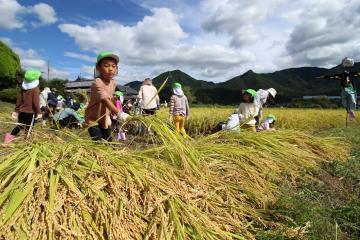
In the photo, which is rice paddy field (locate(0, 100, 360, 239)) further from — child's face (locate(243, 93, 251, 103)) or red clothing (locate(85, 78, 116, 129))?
child's face (locate(243, 93, 251, 103))

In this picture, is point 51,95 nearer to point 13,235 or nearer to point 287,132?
Answer: point 287,132

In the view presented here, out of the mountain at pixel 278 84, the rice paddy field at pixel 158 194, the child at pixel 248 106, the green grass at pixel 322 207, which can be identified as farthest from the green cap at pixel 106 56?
the mountain at pixel 278 84

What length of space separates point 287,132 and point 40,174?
387 centimetres

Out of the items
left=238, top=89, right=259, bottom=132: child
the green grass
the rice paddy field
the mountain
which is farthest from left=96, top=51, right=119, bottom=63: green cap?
the mountain

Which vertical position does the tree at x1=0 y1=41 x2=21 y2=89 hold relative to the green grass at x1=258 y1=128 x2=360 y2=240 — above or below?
above

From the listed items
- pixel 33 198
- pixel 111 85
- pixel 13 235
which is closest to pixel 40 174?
pixel 33 198

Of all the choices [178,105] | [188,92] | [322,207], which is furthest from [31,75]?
[188,92]

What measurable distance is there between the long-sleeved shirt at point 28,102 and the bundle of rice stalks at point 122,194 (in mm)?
3235

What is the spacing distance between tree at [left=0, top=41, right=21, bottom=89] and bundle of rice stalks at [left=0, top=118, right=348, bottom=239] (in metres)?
26.1

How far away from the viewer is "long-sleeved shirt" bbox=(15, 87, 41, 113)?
5.54 m

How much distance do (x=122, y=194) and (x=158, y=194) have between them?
0.23m

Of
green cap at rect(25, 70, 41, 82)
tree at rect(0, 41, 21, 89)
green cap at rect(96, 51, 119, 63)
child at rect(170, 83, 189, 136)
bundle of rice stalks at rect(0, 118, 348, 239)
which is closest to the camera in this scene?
bundle of rice stalks at rect(0, 118, 348, 239)

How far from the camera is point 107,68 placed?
3.59m

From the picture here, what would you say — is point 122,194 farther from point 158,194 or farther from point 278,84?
point 278,84
